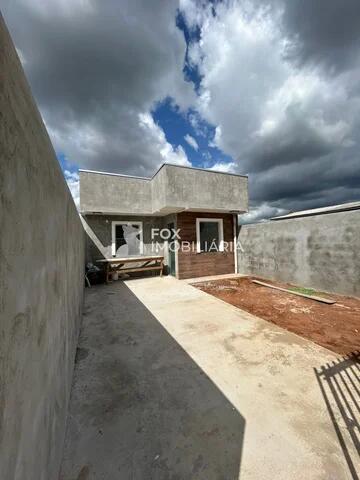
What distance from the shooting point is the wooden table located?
7806mm

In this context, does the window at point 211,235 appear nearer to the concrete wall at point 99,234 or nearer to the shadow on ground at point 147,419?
the concrete wall at point 99,234

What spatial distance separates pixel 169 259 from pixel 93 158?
929 cm

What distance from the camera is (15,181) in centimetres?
77

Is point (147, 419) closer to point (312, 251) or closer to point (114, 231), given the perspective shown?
point (312, 251)

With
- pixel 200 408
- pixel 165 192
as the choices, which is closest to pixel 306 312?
pixel 200 408

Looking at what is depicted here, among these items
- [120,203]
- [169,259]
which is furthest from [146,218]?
[169,259]

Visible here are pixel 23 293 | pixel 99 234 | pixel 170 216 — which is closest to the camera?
pixel 23 293

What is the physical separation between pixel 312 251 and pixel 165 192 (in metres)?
5.30

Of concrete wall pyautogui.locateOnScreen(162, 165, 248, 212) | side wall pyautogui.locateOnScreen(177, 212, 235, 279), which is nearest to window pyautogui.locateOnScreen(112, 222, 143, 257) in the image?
side wall pyautogui.locateOnScreen(177, 212, 235, 279)

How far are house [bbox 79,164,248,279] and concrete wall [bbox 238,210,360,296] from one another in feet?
4.96

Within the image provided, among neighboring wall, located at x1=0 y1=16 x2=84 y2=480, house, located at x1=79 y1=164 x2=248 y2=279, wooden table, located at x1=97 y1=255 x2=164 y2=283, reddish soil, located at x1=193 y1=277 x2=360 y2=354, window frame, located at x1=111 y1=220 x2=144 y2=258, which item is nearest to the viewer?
neighboring wall, located at x1=0 y1=16 x2=84 y2=480

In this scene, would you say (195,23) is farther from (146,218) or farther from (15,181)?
(15,181)

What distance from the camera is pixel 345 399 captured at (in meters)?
1.98

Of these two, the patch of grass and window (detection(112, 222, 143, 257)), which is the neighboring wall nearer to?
the patch of grass
